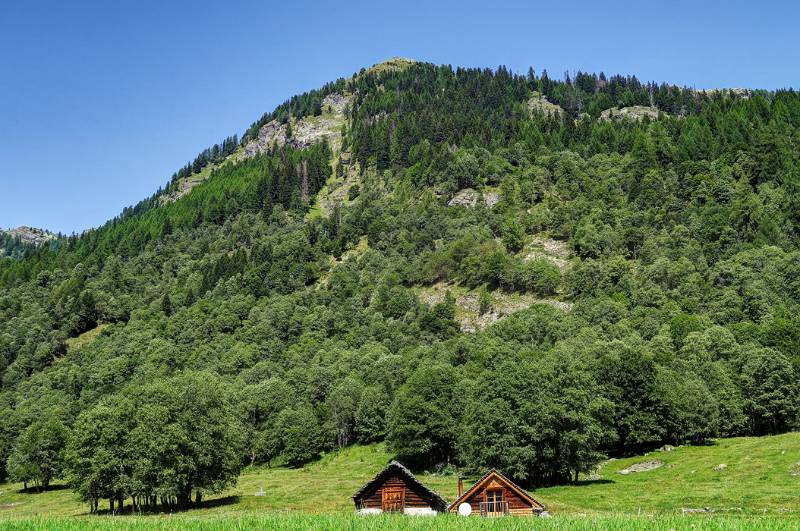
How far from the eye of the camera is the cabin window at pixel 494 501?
50.5m

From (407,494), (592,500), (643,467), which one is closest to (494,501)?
(407,494)

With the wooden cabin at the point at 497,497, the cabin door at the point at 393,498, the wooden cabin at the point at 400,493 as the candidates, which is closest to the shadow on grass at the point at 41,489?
the wooden cabin at the point at 400,493

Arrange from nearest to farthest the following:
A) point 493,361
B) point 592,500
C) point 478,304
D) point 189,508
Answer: point 592,500, point 189,508, point 493,361, point 478,304

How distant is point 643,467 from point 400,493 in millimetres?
46941

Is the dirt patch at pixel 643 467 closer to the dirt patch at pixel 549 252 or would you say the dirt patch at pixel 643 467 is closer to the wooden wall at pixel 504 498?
the wooden wall at pixel 504 498

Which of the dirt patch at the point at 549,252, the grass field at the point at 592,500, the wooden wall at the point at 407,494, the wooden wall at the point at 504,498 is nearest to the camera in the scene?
the grass field at the point at 592,500

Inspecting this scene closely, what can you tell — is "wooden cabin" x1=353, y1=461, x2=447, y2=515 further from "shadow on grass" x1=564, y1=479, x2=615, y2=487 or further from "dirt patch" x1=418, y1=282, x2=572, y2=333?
"dirt patch" x1=418, y1=282, x2=572, y2=333

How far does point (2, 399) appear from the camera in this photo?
7018 inches

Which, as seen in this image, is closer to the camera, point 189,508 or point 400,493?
point 400,493

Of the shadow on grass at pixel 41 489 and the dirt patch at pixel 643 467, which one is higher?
the dirt patch at pixel 643 467

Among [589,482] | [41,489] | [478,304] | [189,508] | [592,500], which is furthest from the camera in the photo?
[478,304]

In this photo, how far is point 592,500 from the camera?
64438mm

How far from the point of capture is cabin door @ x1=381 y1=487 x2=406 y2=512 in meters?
50.5

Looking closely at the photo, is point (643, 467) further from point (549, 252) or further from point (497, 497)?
point (549, 252)
